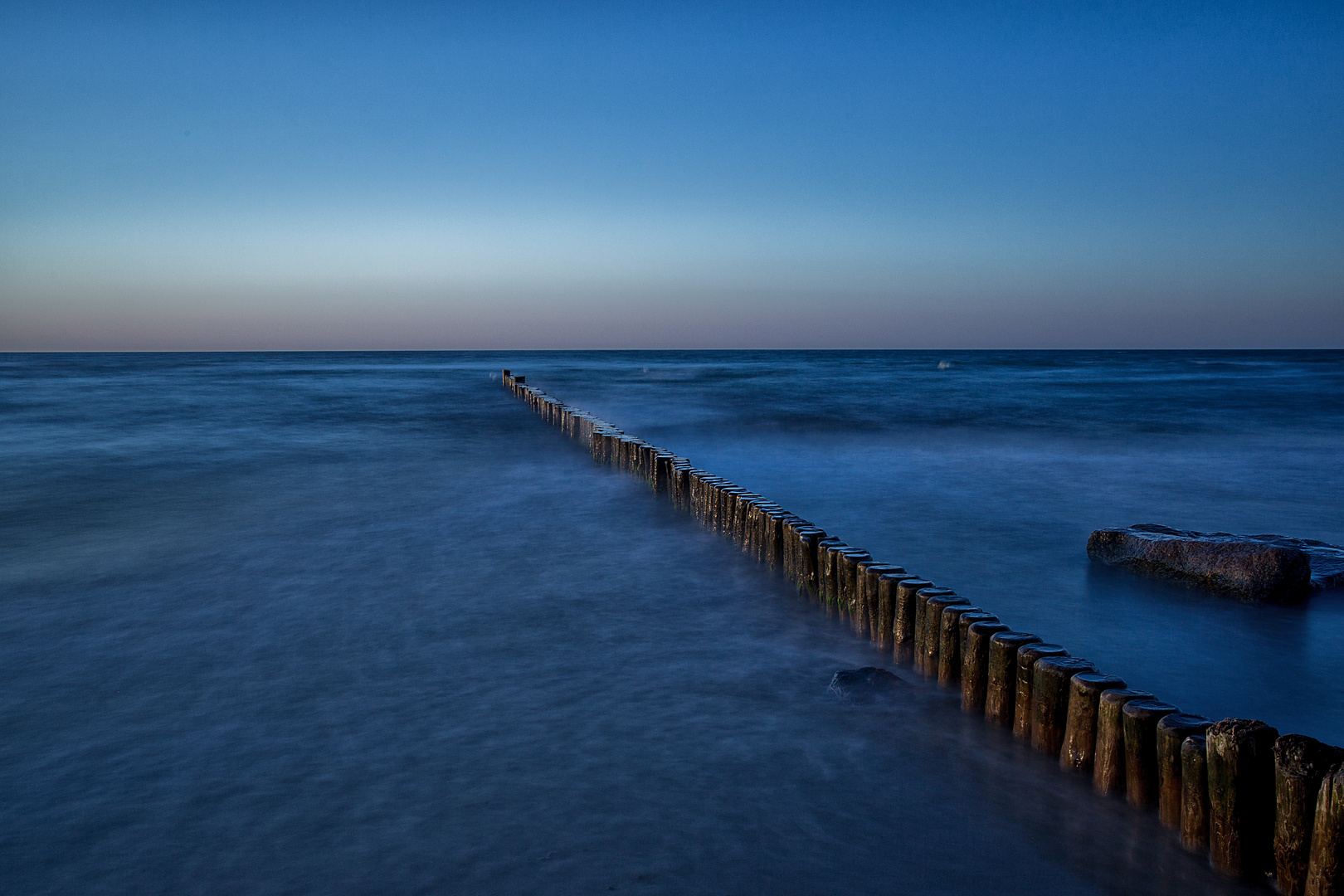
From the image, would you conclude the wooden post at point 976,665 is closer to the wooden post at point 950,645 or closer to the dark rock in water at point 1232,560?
the wooden post at point 950,645

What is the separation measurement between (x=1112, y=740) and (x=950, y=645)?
3.73 feet

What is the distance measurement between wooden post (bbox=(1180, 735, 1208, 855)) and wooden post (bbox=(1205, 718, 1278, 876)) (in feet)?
0.16

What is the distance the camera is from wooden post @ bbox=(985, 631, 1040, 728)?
13.6 ft

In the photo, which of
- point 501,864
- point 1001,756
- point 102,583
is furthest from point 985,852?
point 102,583

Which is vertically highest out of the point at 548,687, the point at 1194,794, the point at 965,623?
the point at 965,623

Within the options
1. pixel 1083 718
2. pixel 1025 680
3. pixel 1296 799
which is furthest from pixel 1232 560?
pixel 1296 799

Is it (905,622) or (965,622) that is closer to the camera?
(965,622)

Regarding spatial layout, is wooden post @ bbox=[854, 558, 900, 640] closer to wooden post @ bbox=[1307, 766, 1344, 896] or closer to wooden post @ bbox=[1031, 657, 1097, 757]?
wooden post @ bbox=[1031, 657, 1097, 757]

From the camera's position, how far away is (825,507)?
11.1 metres

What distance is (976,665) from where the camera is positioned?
A: 436cm

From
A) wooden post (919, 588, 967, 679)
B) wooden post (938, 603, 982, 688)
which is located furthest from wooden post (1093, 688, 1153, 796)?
wooden post (919, 588, 967, 679)

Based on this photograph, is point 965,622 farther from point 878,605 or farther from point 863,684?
point 878,605

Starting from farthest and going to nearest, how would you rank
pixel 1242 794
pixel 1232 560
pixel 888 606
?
pixel 1232 560 → pixel 888 606 → pixel 1242 794

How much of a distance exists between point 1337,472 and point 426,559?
14543mm
